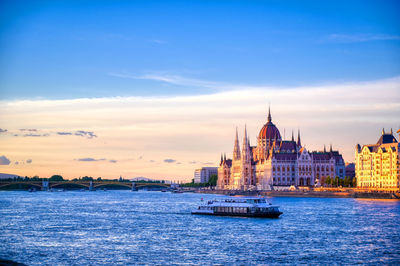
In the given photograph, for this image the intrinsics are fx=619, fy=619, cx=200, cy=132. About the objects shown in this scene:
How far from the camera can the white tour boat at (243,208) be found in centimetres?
8712

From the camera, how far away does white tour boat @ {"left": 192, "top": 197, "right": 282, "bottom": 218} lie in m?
87.1

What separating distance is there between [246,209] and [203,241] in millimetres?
31288

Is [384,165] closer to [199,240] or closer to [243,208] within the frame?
[243,208]

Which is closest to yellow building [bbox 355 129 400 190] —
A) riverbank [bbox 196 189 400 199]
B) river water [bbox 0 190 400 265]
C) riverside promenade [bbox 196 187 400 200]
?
riverside promenade [bbox 196 187 400 200]

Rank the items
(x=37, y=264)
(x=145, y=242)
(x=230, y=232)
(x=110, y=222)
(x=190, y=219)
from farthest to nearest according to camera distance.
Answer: (x=190, y=219) → (x=110, y=222) → (x=230, y=232) → (x=145, y=242) → (x=37, y=264)

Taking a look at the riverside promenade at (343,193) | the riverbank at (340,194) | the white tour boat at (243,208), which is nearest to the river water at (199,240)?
the white tour boat at (243,208)

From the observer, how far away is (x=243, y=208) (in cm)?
8969

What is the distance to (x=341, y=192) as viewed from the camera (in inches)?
6762

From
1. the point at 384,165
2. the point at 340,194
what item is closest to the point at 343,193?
the point at 340,194

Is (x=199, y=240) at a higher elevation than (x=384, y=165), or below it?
below

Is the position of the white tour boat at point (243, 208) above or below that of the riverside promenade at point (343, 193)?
below

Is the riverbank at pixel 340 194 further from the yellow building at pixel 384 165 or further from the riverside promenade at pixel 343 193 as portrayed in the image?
the yellow building at pixel 384 165

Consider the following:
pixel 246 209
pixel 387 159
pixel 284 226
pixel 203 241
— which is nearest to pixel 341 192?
pixel 387 159

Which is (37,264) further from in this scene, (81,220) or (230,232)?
(81,220)
